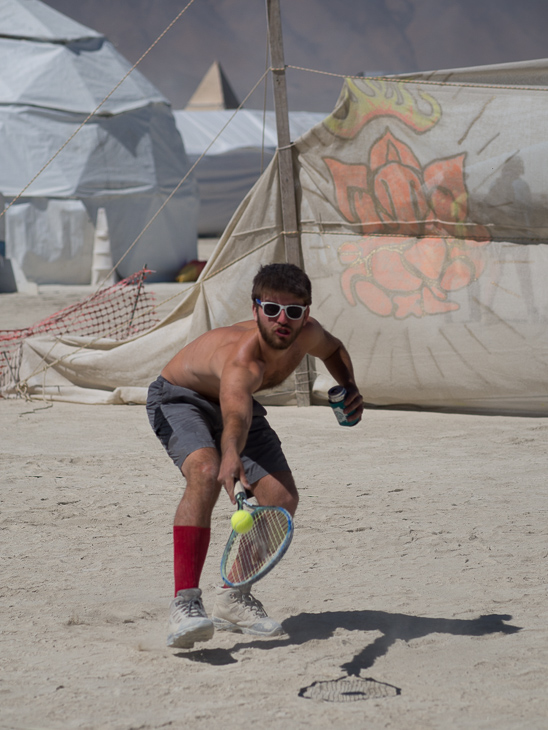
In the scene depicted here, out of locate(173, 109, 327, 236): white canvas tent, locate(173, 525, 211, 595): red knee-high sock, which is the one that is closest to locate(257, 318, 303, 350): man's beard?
locate(173, 525, 211, 595): red knee-high sock

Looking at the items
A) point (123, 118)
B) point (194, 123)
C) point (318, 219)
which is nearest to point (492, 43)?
point (194, 123)

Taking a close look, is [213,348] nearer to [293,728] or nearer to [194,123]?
[293,728]

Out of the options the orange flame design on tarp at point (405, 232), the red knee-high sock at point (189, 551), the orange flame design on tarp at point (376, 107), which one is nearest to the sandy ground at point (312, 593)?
the red knee-high sock at point (189, 551)

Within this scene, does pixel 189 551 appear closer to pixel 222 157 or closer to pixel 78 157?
pixel 78 157

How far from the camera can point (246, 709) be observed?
265cm

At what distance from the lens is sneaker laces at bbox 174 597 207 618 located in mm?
3055

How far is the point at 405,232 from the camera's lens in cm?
707

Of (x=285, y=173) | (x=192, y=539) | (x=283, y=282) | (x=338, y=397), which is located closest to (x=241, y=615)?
(x=192, y=539)

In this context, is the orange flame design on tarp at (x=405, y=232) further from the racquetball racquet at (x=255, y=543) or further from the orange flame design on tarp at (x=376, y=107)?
the racquetball racquet at (x=255, y=543)

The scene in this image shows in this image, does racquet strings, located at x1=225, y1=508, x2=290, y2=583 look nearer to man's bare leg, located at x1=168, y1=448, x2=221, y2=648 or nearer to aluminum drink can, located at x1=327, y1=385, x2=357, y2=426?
man's bare leg, located at x1=168, y1=448, x2=221, y2=648

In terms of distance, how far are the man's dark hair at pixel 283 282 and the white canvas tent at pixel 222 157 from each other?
844 inches

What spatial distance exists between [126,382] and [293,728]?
19.1ft

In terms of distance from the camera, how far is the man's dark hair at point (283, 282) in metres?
3.23

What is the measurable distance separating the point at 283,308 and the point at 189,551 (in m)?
0.89
